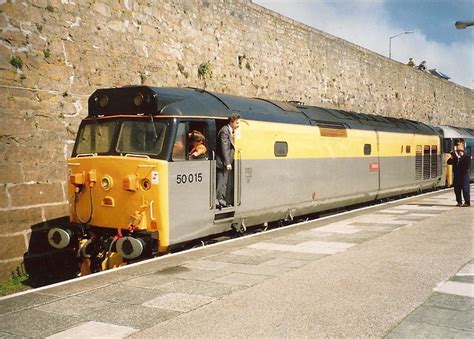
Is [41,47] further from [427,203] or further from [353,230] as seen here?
[427,203]

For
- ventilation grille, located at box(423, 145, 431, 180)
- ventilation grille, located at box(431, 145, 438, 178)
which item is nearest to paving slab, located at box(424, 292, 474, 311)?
ventilation grille, located at box(423, 145, 431, 180)

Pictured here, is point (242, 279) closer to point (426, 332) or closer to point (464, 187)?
point (426, 332)

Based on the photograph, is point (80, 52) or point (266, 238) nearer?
point (266, 238)

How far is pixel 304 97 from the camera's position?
19.6m

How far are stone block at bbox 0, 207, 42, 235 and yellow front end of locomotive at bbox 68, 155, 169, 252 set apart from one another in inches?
64.3

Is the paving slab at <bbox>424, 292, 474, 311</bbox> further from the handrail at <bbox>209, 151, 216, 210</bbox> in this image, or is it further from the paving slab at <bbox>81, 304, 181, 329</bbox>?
the handrail at <bbox>209, 151, 216, 210</bbox>

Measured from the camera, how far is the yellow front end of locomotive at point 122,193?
23.7 feet

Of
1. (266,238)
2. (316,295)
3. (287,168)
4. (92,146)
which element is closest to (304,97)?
(287,168)

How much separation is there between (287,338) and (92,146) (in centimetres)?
513

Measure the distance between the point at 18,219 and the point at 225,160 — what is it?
390cm

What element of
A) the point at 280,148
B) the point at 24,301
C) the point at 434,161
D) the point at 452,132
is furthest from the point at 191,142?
the point at 452,132

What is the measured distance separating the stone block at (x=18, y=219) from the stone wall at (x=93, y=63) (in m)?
0.02

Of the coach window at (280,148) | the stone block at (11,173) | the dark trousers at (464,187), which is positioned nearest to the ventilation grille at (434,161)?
the dark trousers at (464,187)

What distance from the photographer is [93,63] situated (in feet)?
35.2
